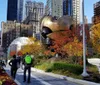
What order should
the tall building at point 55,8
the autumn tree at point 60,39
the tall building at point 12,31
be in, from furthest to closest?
the tall building at point 12,31 → the tall building at point 55,8 → the autumn tree at point 60,39

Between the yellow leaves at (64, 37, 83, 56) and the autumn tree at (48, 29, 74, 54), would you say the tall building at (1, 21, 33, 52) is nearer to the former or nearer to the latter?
the autumn tree at (48, 29, 74, 54)

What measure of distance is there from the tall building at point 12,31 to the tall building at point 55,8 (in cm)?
2366

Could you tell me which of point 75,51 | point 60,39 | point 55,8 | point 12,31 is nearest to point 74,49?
point 75,51

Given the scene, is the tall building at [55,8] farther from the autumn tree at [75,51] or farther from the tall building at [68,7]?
the autumn tree at [75,51]

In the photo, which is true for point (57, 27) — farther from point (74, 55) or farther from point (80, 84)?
point (80, 84)

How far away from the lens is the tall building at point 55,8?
5123 inches

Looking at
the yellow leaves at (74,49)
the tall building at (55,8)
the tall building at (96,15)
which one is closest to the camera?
the yellow leaves at (74,49)

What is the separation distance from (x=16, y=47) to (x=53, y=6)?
29.0m

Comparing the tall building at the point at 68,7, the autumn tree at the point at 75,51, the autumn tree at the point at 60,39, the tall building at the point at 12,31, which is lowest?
the autumn tree at the point at 75,51

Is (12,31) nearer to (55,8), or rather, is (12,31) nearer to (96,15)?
(55,8)

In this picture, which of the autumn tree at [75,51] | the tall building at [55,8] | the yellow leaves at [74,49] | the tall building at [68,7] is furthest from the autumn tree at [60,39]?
the tall building at [55,8]

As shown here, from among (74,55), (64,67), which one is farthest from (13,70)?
(74,55)

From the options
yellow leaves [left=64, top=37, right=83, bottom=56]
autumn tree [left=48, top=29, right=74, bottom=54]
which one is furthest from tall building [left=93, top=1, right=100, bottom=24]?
yellow leaves [left=64, top=37, right=83, bottom=56]

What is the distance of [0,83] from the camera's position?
7.80 metres
